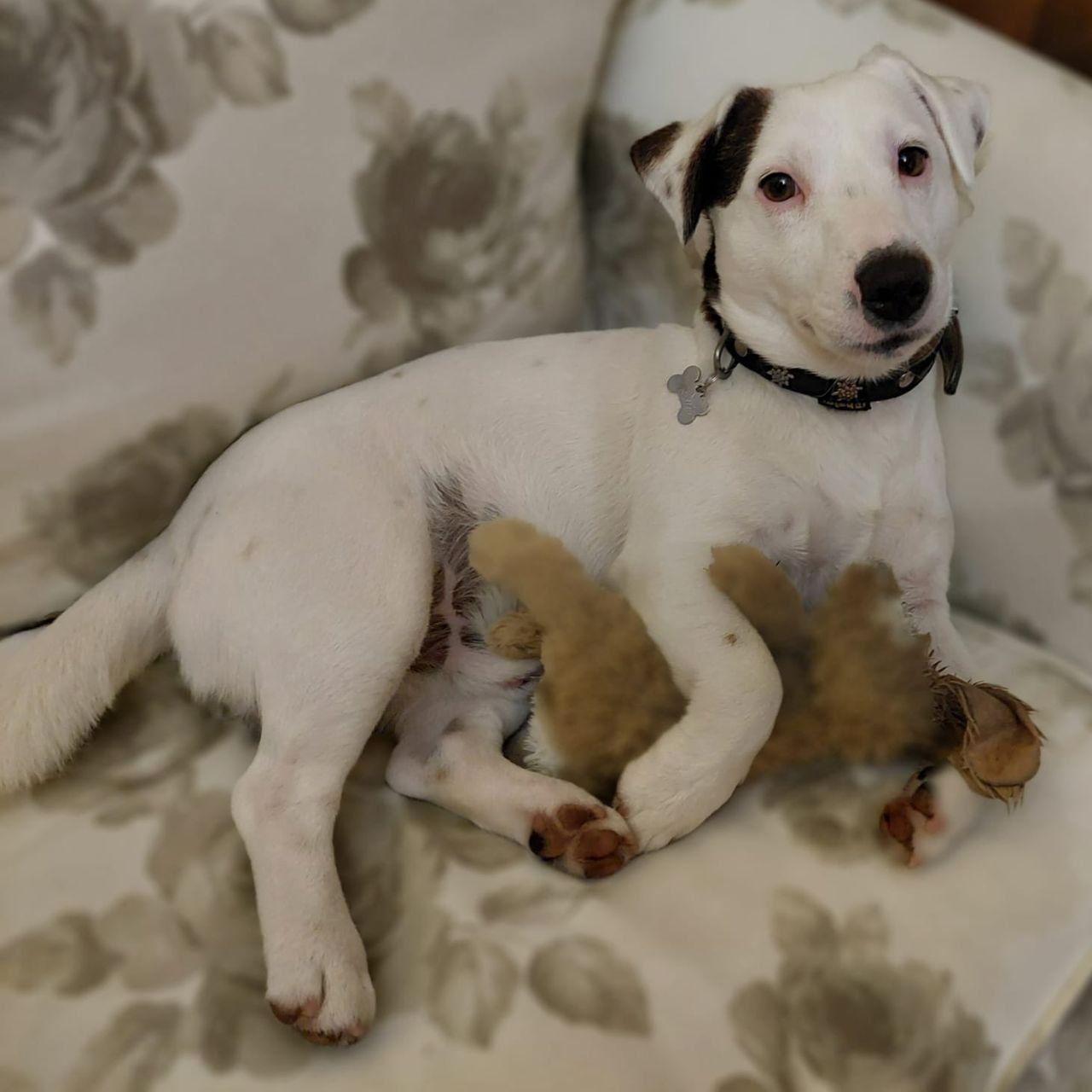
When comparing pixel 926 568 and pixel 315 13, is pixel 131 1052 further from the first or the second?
pixel 315 13

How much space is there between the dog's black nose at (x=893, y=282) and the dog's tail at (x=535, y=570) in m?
0.41

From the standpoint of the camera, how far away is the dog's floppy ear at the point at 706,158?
114 cm

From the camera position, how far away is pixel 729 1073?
2.89ft

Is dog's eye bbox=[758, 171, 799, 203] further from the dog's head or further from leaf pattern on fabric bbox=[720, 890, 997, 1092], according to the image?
leaf pattern on fabric bbox=[720, 890, 997, 1092]

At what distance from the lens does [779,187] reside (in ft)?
3.57

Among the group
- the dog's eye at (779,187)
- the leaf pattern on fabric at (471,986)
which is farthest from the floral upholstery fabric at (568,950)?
the dog's eye at (779,187)

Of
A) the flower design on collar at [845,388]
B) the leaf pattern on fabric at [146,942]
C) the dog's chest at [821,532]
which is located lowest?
the leaf pattern on fabric at [146,942]

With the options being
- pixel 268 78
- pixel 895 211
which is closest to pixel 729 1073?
pixel 895 211

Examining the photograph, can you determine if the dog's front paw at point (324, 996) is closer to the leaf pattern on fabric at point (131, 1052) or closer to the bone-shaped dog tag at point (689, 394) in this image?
the leaf pattern on fabric at point (131, 1052)

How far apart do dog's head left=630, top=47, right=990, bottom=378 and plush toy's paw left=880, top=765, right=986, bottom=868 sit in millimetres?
455

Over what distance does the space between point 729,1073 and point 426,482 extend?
750 millimetres

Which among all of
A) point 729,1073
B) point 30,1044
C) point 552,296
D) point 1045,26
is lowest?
point 30,1044

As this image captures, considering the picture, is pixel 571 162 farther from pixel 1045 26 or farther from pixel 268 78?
pixel 1045 26

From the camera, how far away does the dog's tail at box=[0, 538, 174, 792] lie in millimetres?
1099
